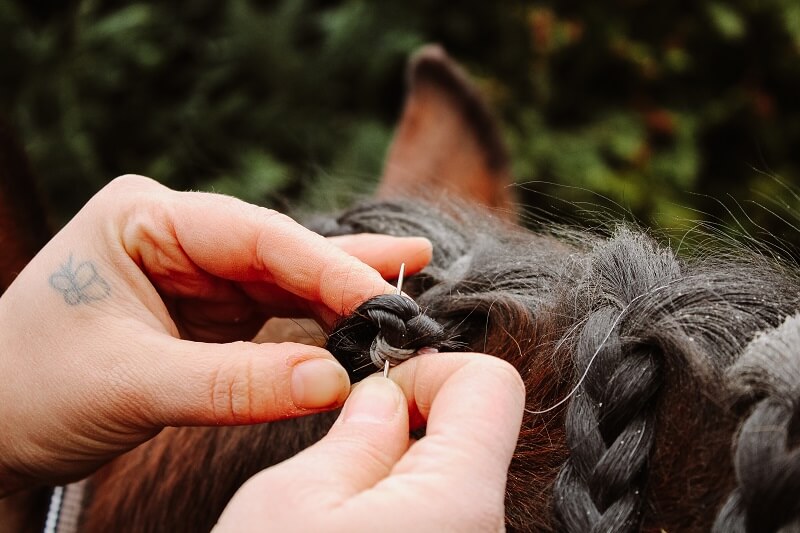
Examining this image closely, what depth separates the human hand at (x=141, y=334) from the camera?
93cm

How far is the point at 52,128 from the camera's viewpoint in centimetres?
295

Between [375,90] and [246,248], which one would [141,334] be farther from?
[375,90]

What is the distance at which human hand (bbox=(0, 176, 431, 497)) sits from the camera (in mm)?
930

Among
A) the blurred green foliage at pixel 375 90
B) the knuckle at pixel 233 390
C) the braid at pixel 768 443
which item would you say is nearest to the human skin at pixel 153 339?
the knuckle at pixel 233 390

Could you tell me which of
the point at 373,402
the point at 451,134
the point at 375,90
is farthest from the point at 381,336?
the point at 375,90

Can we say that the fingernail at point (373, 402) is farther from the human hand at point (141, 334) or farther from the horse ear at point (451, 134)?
Answer: the horse ear at point (451, 134)

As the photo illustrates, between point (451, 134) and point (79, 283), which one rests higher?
point (79, 283)

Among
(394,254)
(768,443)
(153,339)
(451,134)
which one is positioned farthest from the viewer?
(451,134)

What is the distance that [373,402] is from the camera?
2.82 ft

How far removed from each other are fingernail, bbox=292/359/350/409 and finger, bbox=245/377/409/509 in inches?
0.9

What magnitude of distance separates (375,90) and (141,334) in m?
2.86

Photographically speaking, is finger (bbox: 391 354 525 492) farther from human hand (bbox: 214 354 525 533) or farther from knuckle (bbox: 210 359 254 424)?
knuckle (bbox: 210 359 254 424)

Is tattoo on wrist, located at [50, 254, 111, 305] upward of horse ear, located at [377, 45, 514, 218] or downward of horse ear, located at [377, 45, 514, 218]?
upward

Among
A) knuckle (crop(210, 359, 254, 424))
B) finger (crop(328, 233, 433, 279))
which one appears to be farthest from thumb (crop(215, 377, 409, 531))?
finger (crop(328, 233, 433, 279))
